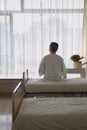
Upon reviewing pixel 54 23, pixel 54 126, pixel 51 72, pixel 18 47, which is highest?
pixel 54 23

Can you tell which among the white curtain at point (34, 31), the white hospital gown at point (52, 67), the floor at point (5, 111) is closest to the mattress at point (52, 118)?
the floor at point (5, 111)

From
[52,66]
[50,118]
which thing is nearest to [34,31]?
[52,66]

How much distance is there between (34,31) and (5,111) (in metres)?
2.04

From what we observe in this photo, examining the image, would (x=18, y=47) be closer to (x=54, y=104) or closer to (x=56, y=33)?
(x=56, y=33)

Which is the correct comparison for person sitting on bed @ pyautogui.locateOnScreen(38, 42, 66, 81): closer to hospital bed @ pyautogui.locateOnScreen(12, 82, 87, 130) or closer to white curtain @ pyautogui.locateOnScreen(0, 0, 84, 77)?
white curtain @ pyautogui.locateOnScreen(0, 0, 84, 77)

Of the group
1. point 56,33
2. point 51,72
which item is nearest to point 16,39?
point 56,33

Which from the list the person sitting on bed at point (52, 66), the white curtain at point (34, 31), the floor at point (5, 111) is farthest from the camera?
the white curtain at point (34, 31)

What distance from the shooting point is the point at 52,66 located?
4094 millimetres

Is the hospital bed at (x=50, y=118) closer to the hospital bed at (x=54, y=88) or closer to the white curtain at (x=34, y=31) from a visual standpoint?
the hospital bed at (x=54, y=88)

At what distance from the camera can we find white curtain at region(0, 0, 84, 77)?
17.8 ft

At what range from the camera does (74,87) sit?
382cm

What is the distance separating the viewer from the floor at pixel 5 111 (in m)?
3.57

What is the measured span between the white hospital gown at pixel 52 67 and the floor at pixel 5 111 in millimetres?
889

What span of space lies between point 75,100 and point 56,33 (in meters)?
2.83
